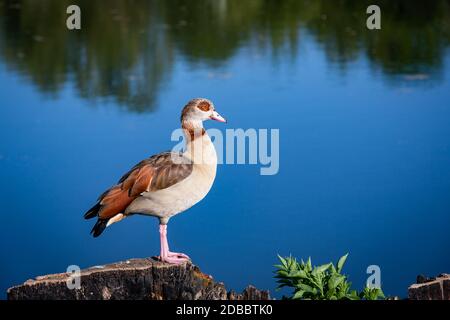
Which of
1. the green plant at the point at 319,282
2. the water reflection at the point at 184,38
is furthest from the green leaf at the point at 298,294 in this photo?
the water reflection at the point at 184,38

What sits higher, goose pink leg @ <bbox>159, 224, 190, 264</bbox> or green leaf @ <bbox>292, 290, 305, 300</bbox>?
goose pink leg @ <bbox>159, 224, 190, 264</bbox>

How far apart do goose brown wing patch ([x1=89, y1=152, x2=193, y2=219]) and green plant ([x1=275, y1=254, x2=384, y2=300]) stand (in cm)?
78

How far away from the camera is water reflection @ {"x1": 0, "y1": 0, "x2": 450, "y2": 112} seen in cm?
1429

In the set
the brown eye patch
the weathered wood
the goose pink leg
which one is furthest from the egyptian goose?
the brown eye patch

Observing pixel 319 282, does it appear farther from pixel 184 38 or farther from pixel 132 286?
pixel 184 38

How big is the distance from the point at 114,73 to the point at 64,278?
8.97 metres

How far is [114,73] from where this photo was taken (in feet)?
47.5

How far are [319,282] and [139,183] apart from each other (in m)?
1.17

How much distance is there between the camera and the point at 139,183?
5938 mm

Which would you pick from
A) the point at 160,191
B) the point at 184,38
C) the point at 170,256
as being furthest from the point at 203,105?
the point at 184,38

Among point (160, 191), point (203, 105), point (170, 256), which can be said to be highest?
point (203, 105)

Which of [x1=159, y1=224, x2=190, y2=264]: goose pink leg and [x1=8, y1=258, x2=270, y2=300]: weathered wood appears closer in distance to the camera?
[x1=8, y1=258, x2=270, y2=300]: weathered wood

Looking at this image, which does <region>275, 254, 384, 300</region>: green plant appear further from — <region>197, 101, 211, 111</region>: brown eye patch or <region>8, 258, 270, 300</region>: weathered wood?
<region>197, 101, 211, 111</region>: brown eye patch
